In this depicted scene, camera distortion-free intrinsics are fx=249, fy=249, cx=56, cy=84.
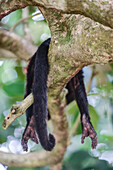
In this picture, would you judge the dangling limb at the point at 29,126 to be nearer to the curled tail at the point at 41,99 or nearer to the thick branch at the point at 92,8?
the curled tail at the point at 41,99

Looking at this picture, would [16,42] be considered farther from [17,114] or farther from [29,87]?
[17,114]

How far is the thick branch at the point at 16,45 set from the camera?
272 centimetres

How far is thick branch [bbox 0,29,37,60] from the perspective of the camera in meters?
2.72

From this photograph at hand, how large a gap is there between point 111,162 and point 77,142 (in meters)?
1.67

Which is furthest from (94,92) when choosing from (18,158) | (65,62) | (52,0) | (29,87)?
A: (52,0)

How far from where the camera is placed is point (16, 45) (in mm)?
2773

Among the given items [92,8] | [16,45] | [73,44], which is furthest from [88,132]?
[16,45]

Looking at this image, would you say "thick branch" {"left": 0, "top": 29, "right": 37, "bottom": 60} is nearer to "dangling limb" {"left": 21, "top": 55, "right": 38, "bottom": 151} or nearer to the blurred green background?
the blurred green background

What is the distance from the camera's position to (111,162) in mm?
2389

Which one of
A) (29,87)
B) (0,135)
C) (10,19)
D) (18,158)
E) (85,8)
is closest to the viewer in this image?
(85,8)

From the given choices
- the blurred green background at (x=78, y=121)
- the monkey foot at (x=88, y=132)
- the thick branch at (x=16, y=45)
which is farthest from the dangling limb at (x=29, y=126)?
the thick branch at (x=16, y=45)

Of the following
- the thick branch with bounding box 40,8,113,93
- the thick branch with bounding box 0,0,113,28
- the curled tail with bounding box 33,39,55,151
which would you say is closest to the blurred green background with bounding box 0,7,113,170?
the curled tail with bounding box 33,39,55,151

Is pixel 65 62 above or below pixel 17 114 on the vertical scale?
above

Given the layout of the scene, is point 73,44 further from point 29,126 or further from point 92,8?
point 29,126
